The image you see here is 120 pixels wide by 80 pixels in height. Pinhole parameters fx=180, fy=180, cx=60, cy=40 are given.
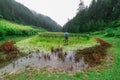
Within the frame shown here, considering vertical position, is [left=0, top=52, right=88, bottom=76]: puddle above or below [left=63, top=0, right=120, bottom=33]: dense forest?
below

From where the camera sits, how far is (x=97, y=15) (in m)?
126

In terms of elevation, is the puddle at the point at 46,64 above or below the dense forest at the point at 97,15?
below

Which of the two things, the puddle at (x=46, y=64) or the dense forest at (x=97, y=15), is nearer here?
the puddle at (x=46, y=64)

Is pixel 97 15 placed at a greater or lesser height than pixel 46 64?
greater

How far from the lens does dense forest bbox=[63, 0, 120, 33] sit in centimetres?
10781

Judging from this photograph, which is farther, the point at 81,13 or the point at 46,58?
the point at 81,13

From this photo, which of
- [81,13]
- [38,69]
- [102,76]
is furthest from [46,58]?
[81,13]

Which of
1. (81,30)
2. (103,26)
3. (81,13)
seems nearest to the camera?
(103,26)

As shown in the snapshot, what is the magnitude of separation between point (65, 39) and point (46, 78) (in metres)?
25.1

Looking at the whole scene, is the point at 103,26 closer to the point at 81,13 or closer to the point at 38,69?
the point at 81,13

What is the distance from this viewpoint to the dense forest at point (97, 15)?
107812 millimetres

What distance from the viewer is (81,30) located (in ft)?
372

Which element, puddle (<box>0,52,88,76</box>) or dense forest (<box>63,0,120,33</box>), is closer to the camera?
puddle (<box>0,52,88,76</box>)

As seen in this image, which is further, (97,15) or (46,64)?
(97,15)
